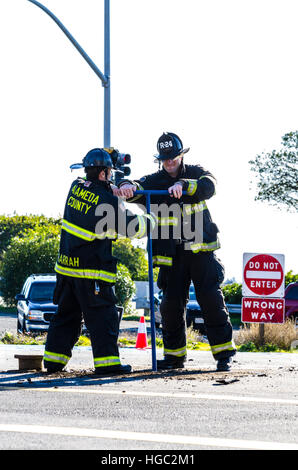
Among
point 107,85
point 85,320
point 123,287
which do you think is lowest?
point 85,320

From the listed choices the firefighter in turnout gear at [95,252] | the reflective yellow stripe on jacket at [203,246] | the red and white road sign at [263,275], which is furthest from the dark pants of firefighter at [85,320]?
the red and white road sign at [263,275]

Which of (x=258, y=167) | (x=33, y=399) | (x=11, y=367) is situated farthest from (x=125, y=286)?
(x=33, y=399)

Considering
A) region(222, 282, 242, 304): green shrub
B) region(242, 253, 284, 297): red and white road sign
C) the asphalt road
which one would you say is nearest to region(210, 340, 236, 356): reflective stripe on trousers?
the asphalt road

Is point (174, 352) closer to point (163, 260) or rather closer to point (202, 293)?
point (202, 293)

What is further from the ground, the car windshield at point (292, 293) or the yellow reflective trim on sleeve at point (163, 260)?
the car windshield at point (292, 293)

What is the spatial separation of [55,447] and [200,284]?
3.89 metres

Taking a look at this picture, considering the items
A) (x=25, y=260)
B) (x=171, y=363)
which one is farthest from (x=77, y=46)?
(x=25, y=260)

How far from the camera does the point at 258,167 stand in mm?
38531

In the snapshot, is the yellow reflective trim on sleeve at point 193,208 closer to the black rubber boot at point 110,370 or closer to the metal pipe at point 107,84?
the black rubber boot at point 110,370

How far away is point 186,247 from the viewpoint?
769 centimetres

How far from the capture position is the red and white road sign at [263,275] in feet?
44.4

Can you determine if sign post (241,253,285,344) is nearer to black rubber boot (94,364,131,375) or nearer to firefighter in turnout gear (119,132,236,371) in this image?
firefighter in turnout gear (119,132,236,371)

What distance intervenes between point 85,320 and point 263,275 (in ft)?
22.4
